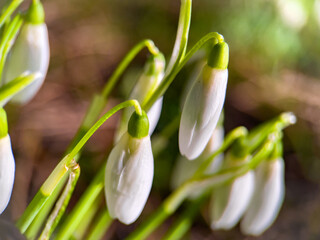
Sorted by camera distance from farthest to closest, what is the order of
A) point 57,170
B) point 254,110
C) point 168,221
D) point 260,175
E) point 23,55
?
point 254,110 → point 168,221 → point 260,175 → point 23,55 → point 57,170

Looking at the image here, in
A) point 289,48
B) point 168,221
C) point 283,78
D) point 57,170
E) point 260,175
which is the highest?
point 57,170

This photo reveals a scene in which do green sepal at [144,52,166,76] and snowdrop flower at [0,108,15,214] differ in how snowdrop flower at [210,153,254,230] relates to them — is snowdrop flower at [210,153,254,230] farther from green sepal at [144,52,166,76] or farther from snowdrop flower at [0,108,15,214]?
snowdrop flower at [0,108,15,214]

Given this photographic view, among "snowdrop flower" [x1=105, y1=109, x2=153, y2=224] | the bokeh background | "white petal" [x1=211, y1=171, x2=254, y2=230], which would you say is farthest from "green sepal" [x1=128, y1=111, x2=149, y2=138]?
the bokeh background

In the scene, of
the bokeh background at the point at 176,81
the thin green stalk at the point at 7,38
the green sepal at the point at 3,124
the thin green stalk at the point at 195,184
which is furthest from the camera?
the bokeh background at the point at 176,81

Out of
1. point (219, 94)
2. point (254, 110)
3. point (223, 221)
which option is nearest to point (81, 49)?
point (254, 110)

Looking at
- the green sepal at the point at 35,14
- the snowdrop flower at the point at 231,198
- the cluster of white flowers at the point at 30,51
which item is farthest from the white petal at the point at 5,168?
the snowdrop flower at the point at 231,198

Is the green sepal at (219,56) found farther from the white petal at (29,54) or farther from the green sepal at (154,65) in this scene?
the white petal at (29,54)

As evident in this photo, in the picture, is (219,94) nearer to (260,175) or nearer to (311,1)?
(260,175)
